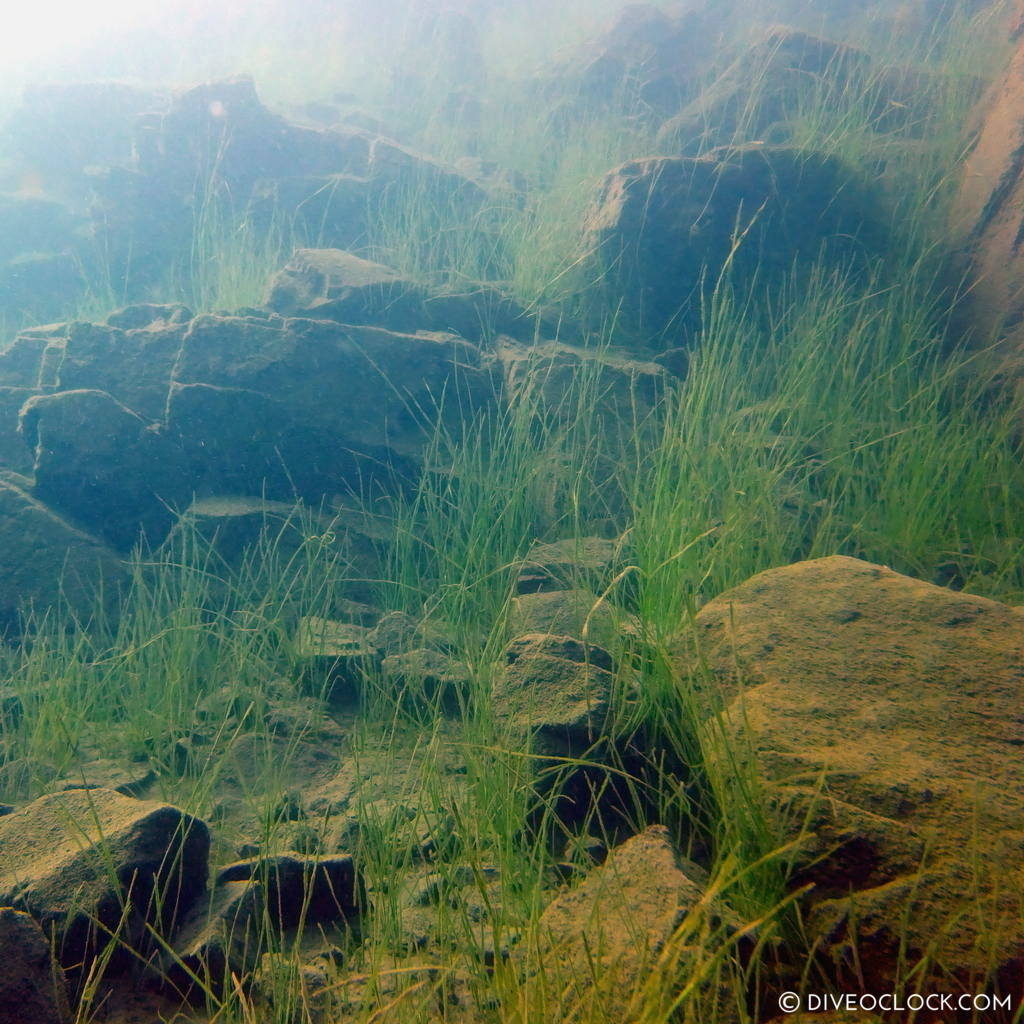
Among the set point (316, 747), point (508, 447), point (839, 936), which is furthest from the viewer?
point (508, 447)

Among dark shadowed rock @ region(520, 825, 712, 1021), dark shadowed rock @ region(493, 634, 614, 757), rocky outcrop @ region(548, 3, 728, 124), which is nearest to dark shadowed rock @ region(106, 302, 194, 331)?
dark shadowed rock @ region(493, 634, 614, 757)

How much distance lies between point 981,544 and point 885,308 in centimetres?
221

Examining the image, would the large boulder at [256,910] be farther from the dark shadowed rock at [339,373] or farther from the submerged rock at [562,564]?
the dark shadowed rock at [339,373]

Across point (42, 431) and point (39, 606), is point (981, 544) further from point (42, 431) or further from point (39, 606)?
point (42, 431)

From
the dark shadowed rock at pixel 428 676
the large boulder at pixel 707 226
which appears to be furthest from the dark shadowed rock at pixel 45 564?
the large boulder at pixel 707 226

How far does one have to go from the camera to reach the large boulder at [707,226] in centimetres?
468

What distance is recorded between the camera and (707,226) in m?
4.80

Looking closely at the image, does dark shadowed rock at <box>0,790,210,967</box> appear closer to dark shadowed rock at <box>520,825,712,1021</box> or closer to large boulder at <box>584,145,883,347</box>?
dark shadowed rock at <box>520,825,712,1021</box>

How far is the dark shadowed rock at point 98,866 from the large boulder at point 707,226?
3.88 m

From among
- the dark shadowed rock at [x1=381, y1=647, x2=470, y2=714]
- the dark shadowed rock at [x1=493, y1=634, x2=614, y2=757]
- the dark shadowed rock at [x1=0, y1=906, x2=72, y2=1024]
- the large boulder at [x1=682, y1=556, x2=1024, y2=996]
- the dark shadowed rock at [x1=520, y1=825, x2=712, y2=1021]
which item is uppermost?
the large boulder at [x1=682, y1=556, x2=1024, y2=996]

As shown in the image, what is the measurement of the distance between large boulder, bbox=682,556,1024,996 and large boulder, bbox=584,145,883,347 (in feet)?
9.97

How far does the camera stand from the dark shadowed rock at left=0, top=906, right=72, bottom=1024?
125 centimetres

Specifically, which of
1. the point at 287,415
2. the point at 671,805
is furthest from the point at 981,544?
the point at 287,415

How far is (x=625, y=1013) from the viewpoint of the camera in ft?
3.76
